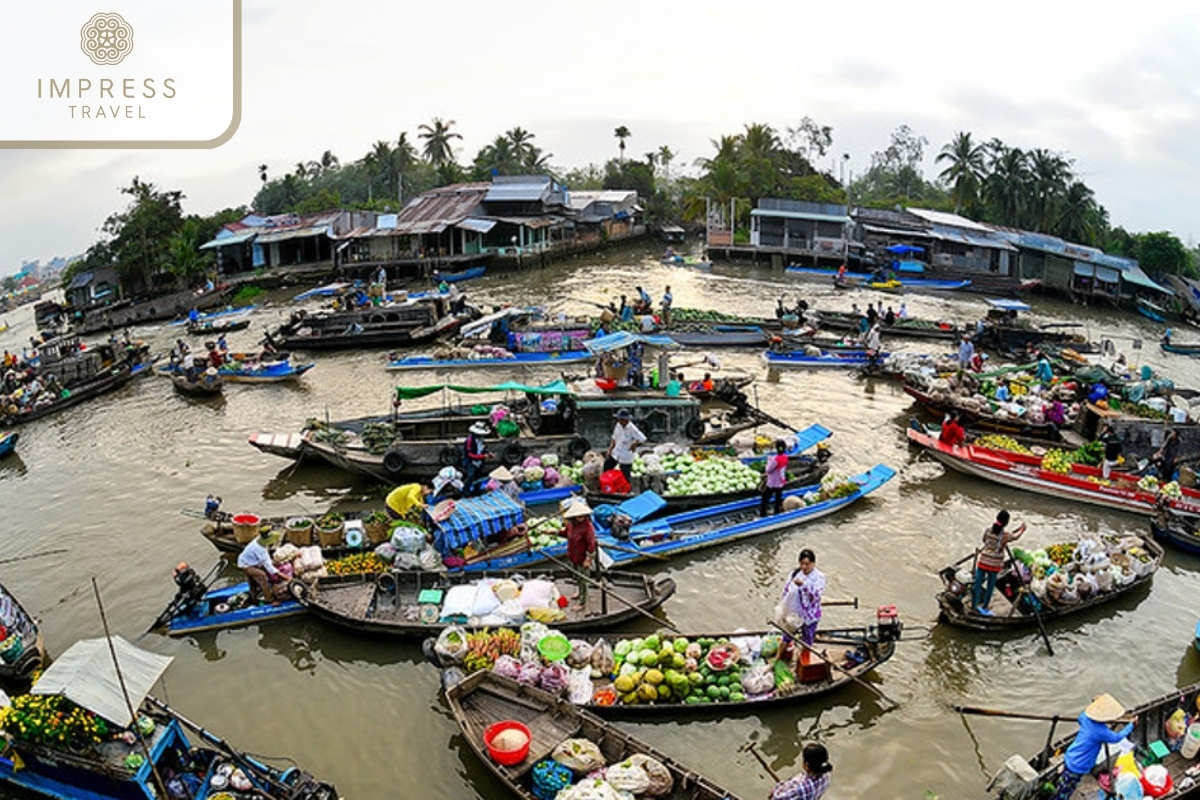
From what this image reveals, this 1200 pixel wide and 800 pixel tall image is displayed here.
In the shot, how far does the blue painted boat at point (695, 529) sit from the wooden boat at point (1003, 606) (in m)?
3.00

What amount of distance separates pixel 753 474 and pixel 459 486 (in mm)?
5280

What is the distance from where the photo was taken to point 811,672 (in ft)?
32.0

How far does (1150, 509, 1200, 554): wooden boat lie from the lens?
1356 centimetres

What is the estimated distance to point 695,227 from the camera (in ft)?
207

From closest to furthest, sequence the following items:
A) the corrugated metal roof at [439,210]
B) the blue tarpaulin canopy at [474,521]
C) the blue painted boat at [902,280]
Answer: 1. the blue tarpaulin canopy at [474,521]
2. the blue painted boat at [902,280]
3. the corrugated metal roof at [439,210]

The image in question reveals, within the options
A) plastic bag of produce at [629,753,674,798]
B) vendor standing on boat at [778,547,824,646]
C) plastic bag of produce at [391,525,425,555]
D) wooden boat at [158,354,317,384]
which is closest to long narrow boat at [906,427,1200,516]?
vendor standing on boat at [778,547,824,646]

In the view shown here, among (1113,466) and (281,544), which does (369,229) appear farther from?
(1113,466)

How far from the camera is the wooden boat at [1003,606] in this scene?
1130 cm

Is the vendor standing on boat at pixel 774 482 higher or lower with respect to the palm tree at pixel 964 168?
lower

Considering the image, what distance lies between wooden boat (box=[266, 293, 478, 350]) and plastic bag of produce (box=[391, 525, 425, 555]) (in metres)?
17.8

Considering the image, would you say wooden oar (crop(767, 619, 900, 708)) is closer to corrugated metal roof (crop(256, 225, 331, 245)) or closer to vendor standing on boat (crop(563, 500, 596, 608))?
vendor standing on boat (crop(563, 500, 596, 608))

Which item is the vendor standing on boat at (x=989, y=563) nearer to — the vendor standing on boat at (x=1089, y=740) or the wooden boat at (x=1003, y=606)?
the wooden boat at (x=1003, y=606)

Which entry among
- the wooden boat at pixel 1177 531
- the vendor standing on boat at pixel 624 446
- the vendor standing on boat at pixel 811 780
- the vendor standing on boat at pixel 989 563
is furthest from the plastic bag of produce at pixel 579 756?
the wooden boat at pixel 1177 531

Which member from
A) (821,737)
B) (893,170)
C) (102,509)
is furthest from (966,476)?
(893,170)
